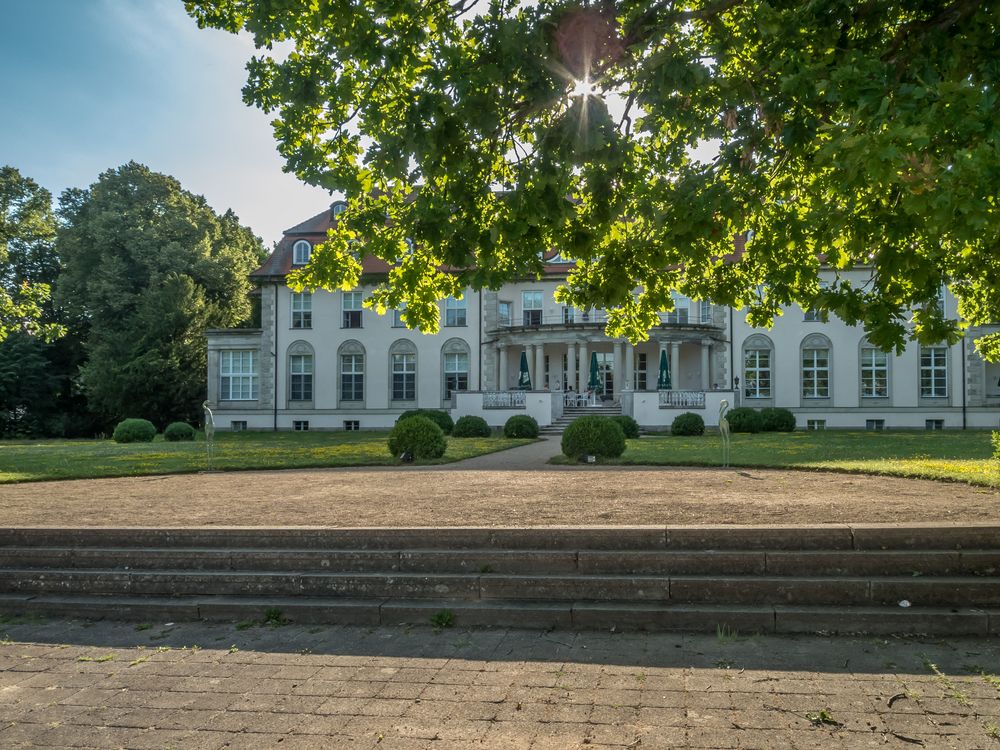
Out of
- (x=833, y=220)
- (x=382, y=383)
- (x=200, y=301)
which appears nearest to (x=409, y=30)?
(x=833, y=220)

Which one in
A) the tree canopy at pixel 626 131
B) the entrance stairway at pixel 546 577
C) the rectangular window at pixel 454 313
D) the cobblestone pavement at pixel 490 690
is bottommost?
the cobblestone pavement at pixel 490 690

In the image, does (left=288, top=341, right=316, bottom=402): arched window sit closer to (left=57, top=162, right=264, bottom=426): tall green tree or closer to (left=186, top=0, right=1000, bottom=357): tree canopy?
(left=57, top=162, right=264, bottom=426): tall green tree

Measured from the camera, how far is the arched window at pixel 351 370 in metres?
42.4

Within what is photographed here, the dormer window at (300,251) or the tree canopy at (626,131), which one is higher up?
the dormer window at (300,251)

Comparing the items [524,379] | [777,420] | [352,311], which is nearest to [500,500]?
[777,420]

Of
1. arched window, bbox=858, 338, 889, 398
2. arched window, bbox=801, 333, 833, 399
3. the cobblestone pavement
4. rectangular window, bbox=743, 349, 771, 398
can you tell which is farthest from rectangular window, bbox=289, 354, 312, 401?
the cobblestone pavement

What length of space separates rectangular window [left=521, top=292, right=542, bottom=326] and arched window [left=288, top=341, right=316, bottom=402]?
39.0ft

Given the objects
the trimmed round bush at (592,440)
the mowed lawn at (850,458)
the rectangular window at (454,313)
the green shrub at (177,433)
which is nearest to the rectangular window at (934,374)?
the mowed lawn at (850,458)

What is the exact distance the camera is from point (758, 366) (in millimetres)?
39719

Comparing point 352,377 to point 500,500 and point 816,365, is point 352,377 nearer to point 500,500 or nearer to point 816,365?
point 816,365

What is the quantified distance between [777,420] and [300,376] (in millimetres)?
24871

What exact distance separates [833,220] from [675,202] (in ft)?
6.02

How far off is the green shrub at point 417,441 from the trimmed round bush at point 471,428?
13493mm

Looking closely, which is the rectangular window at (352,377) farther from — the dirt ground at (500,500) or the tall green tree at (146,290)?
the dirt ground at (500,500)
